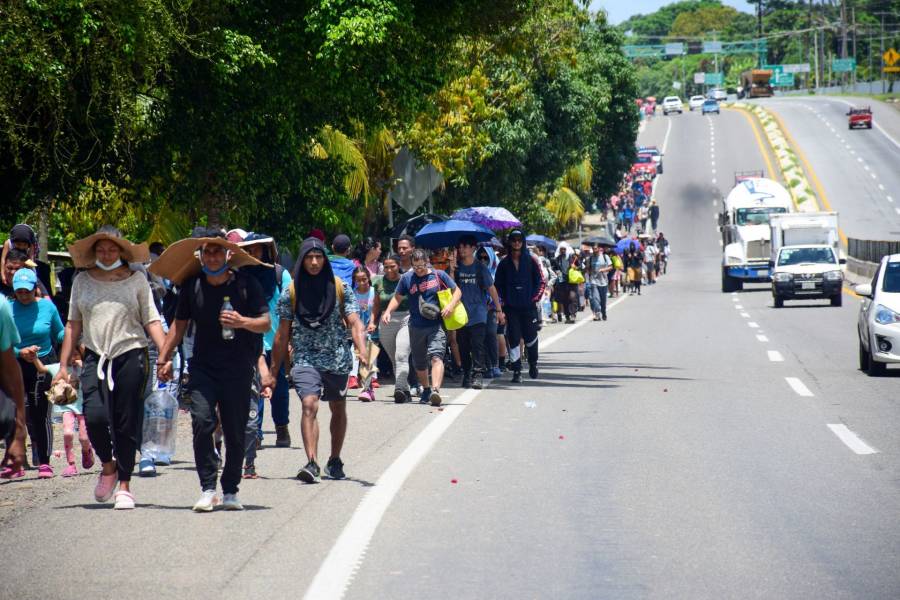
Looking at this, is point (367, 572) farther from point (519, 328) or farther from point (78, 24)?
point (519, 328)

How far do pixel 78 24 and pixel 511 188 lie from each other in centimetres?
2216

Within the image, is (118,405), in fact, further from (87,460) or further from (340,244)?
(340,244)

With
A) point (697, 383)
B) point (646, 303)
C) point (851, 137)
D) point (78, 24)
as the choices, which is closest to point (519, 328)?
point (697, 383)

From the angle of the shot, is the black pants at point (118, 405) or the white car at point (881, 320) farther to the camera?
the white car at point (881, 320)

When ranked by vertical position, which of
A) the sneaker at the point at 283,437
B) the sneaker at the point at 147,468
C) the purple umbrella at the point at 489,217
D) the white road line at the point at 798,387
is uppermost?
the purple umbrella at the point at 489,217

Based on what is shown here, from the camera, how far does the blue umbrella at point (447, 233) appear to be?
1916 centimetres

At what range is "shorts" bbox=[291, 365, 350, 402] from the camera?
30.9 feet

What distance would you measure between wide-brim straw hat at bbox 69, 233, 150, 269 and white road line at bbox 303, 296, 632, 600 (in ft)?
6.86

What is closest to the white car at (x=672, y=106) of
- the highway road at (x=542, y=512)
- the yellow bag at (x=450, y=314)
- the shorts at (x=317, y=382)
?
the highway road at (x=542, y=512)

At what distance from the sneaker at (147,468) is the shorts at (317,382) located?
1.40 metres

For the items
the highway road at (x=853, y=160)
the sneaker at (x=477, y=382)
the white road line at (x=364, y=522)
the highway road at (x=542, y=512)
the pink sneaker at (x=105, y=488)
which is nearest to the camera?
the white road line at (x=364, y=522)

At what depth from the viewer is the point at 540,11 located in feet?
78.3

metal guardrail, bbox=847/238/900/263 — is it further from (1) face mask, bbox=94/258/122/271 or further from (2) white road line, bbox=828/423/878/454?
(1) face mask, bbox=94/258/122/271

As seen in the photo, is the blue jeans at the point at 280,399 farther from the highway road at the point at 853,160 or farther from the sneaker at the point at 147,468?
the highway road at the point at 853,160
